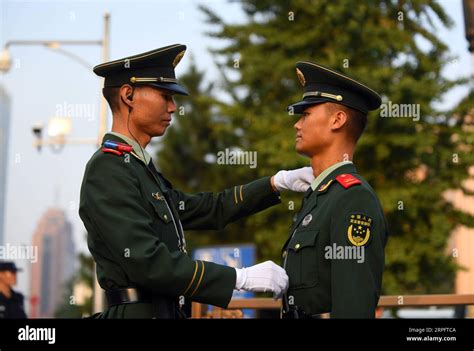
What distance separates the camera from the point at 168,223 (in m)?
4.88

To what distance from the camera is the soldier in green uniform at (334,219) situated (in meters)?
4.40

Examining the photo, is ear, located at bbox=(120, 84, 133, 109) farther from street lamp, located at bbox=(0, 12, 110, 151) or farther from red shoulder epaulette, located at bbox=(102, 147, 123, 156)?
street lamp, located at bbox=(0, 12, 110, 151)

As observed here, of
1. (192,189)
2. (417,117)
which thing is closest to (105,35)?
(417,117)

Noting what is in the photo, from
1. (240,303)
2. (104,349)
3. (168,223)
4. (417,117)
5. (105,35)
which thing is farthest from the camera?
(105,35)

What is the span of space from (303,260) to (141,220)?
0.91m

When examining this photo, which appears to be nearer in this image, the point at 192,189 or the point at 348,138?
the point at 348,138

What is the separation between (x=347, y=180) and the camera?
4.77 meters

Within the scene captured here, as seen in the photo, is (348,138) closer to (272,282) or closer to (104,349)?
(272,282)

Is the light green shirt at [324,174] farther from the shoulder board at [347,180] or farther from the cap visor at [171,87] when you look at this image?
the cap visor at [171,87]

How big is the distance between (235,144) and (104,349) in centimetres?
1393

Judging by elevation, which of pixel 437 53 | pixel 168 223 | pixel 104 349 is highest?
pixel 437 53

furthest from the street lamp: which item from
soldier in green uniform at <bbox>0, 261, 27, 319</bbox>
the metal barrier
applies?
the metal barrier

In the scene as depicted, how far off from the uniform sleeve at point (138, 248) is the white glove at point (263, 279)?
0.05 m

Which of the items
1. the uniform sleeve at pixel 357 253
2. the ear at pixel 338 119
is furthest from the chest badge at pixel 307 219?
the ear at pixel 338 119
